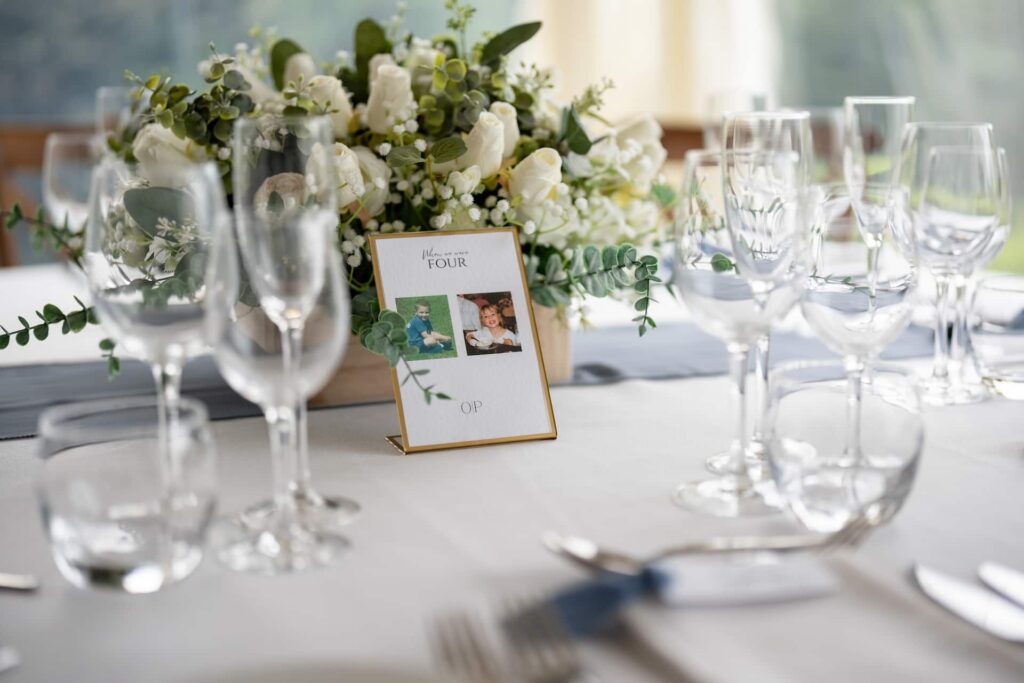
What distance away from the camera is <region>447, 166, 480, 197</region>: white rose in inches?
50.0

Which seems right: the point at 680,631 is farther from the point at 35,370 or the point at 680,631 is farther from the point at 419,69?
the point at 35,370

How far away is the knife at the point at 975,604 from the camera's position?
0.72m

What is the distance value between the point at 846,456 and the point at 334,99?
0.77 meters

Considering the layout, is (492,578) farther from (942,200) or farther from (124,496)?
(942,200)

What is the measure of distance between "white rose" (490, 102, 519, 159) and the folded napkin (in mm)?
713

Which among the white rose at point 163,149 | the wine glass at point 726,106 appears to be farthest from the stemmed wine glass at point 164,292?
the wine glass at point 726,106

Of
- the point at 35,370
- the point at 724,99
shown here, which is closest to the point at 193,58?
the point at 724,99

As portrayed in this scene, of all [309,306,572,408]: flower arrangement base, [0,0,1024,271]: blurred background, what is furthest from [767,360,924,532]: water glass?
[0,0,1024,271]: blurred background

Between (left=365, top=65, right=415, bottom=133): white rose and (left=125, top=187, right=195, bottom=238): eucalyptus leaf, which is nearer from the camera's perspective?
(left=125, top=187, right=195, bottom=238): eucalyptus leaf

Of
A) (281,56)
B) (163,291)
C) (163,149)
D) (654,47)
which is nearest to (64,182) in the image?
(281,56)

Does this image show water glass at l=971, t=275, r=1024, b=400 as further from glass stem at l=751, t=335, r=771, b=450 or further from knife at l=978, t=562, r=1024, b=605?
knife at l=978, t=562, r=1024, b=605

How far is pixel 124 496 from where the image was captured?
75 centimetres

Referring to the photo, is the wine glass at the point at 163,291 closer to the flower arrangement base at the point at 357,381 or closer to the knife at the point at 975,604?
the flower arrangement base at the point at 357,381

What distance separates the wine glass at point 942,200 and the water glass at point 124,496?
861mm
